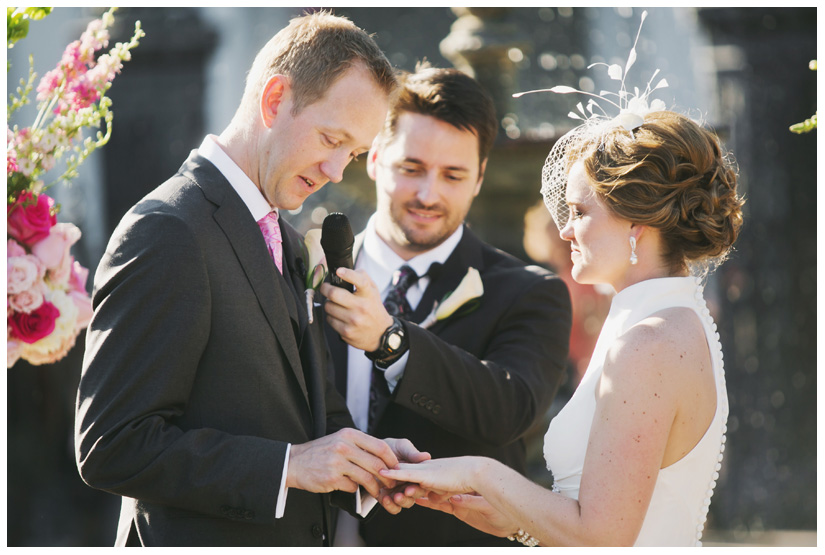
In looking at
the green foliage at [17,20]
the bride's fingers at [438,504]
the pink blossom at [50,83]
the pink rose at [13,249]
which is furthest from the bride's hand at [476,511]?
the green foliage at [17,20]

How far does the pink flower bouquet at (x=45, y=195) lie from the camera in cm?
256

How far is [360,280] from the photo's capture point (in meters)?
2.56

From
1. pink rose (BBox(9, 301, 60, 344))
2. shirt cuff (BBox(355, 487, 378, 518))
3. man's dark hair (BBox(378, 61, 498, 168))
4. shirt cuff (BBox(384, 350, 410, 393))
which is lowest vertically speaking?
shirt cuff (BBox(355, 487, 378, 518))

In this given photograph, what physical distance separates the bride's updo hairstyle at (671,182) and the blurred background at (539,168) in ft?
7.56

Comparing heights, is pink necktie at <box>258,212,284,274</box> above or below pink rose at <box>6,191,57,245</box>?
below

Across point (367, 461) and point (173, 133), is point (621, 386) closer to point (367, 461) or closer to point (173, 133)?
point (367, 461)

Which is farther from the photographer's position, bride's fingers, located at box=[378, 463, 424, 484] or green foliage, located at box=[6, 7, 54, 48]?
green foliage, located at box=[6, 7, 54, 48]

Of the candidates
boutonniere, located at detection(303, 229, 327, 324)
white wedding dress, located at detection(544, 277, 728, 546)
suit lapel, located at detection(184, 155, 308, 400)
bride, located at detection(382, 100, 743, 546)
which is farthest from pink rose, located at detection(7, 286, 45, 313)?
white wedding dress, located at detection(544, 277, 728, 546)

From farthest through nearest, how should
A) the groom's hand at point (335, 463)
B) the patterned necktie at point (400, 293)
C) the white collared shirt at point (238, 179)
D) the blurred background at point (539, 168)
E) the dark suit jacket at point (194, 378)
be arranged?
the blurred background at point (539, 168) → the patterned necktie at point (400, 293) → the white collared shirt at point (238, 179) → the groom's hand at point (335, 463) → the dark suit jacket at point (194, 378)

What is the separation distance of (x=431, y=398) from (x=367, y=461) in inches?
20.8

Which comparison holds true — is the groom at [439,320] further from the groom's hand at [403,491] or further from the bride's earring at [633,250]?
the bride's earring at [633,250]

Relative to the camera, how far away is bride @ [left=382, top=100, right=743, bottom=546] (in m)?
2.20

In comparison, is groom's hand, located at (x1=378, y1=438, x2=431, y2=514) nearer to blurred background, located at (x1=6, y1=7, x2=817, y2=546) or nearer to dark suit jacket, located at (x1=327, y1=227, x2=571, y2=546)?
dark suit jacket, located at (x1=327, y1=227, x2=571, y2=546)

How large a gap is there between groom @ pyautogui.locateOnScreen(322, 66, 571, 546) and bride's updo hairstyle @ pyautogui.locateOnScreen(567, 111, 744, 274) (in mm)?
756
